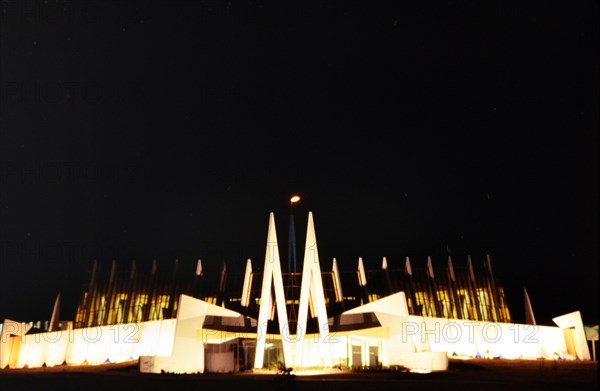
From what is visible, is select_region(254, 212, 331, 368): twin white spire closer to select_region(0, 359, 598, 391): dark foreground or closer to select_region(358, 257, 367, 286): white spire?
select_region(0, 359, 598, 391): dark foreground

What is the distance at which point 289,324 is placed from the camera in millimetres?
29922

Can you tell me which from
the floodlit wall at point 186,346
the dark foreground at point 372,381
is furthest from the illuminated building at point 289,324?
the dark foreground at point 372,381

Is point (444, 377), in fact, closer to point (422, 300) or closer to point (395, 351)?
point (395, 351)

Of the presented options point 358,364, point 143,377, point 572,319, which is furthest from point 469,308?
point 143,377

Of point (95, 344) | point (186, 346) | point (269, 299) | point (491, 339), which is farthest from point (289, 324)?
point (491, 339)

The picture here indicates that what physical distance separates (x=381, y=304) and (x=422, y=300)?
7265 mm

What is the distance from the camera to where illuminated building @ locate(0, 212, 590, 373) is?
1049 inches

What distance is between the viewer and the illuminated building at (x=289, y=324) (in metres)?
26.7

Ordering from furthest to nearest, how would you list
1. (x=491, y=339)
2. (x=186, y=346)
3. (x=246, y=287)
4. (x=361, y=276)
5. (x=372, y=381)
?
(x=361, y=276)
(x=246, y=287)
(x=491, y=339)
(x=186, y=346)
(x=372, y=381)

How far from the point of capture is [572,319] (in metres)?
34.9

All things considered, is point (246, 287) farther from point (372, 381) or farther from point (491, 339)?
point (372, 381)

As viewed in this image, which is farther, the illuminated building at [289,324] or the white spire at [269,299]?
the white spire at [269,299]

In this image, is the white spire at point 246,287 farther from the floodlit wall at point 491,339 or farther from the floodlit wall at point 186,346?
the floodlit wall at point 491,339

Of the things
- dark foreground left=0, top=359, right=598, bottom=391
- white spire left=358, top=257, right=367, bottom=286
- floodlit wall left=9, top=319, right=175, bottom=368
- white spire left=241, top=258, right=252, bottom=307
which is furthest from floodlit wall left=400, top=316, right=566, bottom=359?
floodlit wall left=9, top=319, right=175, bottom=368
